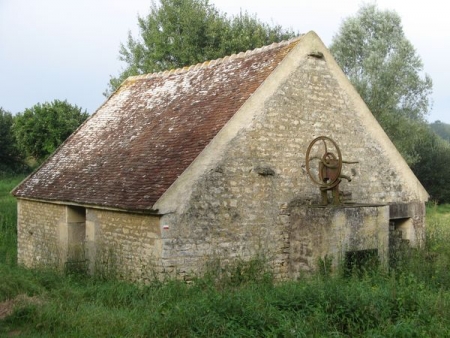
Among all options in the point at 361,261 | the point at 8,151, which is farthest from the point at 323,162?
the point at 8,151

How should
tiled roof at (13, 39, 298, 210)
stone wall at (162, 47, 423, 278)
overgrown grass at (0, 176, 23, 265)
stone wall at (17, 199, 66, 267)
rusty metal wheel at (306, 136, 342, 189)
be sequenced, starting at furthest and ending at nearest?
overgrown grass at (0, 176, 23, 265), stone wall at (17, 199, 66, 267), rusty metal wheel at (306, 136, 342, 189), tiled roof at (13, 39, 298, 210), stone wall at (162, 47, 423, 278)

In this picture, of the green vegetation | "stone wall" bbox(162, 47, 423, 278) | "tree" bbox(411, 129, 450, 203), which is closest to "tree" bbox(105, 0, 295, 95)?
the green vegetation

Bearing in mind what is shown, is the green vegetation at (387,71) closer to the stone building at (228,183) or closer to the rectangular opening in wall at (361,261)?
the stone building at (228,183)

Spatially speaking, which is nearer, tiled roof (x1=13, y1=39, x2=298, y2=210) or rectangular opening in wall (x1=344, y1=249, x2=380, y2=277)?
rectangular opening in wall (x1=344, y1=249, x2=380, y2=277)

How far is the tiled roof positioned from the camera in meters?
10.3

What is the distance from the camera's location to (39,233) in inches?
525

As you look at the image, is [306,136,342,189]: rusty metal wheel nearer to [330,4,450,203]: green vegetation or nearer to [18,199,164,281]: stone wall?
[18,199,164,281]: stone wall

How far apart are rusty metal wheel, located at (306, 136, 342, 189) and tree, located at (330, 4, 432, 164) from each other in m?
16.0

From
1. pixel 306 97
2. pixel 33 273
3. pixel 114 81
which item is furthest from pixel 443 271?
pixel 114 81

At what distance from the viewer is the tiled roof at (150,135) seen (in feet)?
33.7

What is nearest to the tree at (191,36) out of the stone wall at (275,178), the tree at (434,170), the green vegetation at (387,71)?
the green vegetation at (387,71)

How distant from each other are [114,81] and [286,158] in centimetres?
2492

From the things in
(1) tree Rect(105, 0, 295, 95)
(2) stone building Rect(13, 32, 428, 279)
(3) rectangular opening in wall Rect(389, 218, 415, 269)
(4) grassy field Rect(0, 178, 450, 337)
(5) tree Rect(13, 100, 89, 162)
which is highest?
(1) tree Rect(105, 0, 295, 95)

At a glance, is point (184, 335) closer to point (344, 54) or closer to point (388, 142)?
point (388, 142)
